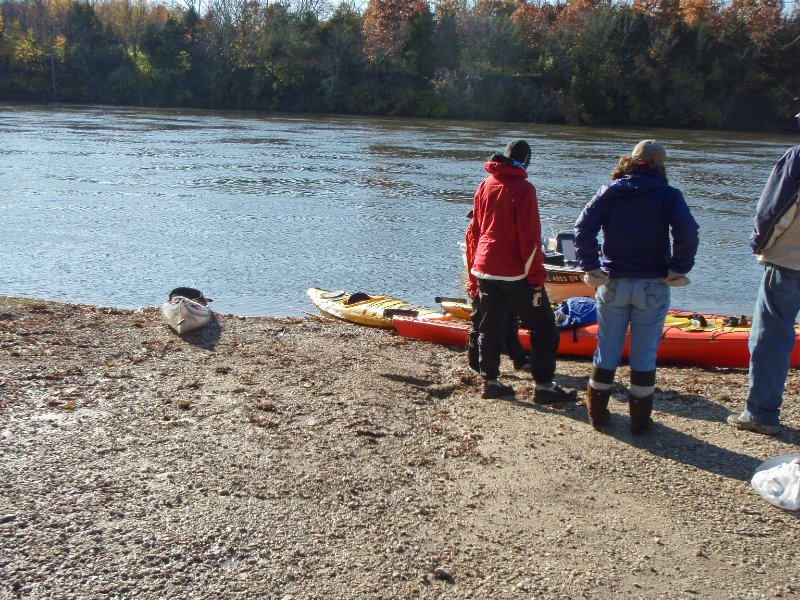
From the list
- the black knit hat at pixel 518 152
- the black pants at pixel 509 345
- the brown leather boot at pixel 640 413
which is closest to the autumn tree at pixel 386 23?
the black pants at pixel 509 345

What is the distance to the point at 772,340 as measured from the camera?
5059mm

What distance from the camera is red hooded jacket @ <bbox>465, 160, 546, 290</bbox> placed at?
5.46 meters

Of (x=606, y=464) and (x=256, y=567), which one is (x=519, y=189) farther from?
(x=256, y=567)

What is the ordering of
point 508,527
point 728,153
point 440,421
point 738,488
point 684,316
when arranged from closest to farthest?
point 508,527 < point 738,488 < point 440,421 < point 684,316 < point 728,153

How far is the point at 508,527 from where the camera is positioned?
396 cm

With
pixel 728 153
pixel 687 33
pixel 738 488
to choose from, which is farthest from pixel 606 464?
pixel 687 33

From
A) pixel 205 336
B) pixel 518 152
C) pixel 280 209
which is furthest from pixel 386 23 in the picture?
pixel 518 152

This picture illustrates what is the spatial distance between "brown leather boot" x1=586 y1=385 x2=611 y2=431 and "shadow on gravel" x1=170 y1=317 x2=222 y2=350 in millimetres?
3351

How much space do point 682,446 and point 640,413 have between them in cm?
29

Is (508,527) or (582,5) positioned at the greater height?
(582,5)

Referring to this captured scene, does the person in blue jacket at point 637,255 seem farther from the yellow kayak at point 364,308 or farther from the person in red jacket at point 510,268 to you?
the yellow kayak at point 364,308

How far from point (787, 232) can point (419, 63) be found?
188 feet

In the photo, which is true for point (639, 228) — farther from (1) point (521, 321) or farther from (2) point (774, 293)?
(1) point (521, 321)

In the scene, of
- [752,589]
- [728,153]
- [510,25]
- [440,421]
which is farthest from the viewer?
[510,25]
